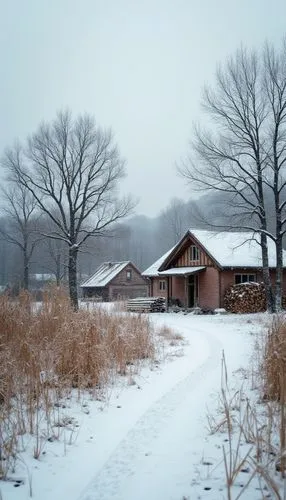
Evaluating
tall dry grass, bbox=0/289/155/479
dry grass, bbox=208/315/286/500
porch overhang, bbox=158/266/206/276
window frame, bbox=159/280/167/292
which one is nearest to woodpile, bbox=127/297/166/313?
porch overhang, bbox=158/266/206/276

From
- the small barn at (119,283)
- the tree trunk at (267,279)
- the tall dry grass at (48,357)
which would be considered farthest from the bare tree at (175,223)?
the tall dry grass at (48,357)

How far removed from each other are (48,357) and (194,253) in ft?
80.4

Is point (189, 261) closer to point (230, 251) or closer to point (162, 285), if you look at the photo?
point (230, 251)

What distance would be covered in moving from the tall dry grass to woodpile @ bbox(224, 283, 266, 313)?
16689mm

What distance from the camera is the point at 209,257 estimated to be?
88.8ft

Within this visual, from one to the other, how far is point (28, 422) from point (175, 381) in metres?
3.03

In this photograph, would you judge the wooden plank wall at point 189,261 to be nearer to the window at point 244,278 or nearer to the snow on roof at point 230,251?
the snow on roof at point 230,251

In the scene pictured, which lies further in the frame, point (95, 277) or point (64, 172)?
point (95, 277)

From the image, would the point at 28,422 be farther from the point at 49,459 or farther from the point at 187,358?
the point at 187,358

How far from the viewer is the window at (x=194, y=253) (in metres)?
29.0

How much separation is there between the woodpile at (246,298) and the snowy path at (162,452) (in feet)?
61.4

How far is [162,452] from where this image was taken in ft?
13.4

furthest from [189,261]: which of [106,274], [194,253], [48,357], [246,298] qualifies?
[48,357]

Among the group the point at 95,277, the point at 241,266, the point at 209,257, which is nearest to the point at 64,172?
A: the point at 209,257
